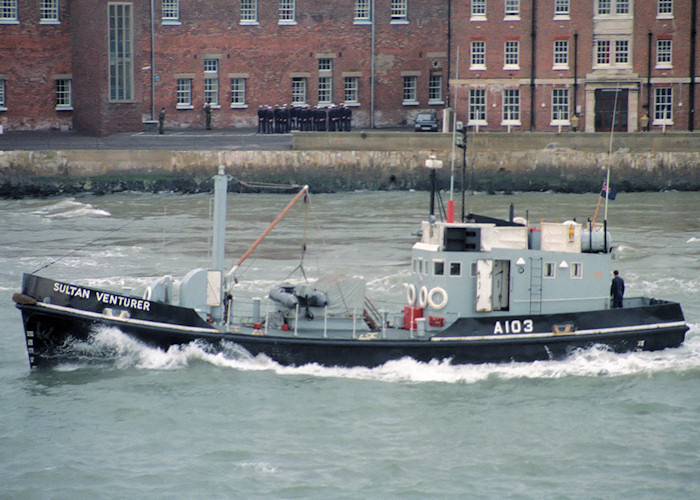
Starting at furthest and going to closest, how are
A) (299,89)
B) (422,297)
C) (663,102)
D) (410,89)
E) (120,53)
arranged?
(410,89) < (299,89) < (120,53) < (663,102) < (422,297)

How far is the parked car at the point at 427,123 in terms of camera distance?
50156mm

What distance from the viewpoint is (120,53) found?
52.0 meters

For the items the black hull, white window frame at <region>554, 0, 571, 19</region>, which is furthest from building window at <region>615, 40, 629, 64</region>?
the black hull

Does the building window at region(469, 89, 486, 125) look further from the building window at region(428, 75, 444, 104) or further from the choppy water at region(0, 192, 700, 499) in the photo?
the choppy water at region(0, 192, 700, 499)

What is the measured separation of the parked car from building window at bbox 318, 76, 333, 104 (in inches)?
251

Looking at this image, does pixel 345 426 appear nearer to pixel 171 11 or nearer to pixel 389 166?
pixel 389 166

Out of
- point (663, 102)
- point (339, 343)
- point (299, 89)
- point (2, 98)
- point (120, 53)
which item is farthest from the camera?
point (299, 89)

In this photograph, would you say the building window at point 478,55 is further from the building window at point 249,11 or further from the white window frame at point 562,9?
the building window at point 249,11

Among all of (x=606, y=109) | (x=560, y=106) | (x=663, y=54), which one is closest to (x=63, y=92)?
(x=560, y=106)

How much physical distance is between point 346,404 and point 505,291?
3.70 metres

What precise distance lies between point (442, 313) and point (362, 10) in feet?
121

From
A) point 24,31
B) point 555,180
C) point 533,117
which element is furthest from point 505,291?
point 24,31

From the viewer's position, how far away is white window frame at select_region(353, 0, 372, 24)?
5506cm

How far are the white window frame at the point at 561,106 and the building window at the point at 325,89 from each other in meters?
10.6
